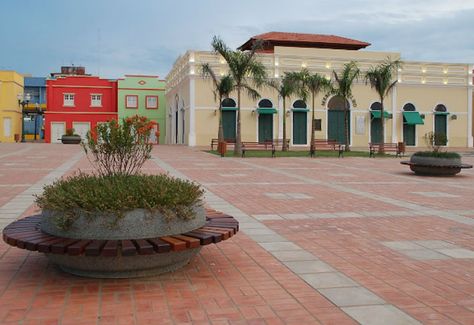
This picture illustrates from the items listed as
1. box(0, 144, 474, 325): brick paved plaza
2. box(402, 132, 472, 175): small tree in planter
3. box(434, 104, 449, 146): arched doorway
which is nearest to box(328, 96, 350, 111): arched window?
box(434, 104, 449, 146): arched doorway

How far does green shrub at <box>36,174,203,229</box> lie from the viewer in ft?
15.2

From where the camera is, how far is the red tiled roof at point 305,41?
43250mm

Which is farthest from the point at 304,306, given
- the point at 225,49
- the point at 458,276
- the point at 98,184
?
the point at 225,49

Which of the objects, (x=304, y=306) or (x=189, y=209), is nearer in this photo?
(x=304, y=306)

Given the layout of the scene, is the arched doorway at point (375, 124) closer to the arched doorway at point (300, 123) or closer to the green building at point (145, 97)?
the arched doorway at point (300, 123)

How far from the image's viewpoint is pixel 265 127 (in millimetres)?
40500

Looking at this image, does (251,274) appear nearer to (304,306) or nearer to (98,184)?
(304,306)

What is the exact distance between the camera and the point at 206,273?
5.06m

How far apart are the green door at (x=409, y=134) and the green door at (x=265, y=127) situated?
455 inches

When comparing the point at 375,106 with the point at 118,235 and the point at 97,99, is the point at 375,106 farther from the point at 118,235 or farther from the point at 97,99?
the point at 118,235

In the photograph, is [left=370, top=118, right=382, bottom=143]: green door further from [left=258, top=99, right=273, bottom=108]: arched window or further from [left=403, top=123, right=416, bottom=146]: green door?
[left=258, top=99, right=273, bottom=108]: arched window

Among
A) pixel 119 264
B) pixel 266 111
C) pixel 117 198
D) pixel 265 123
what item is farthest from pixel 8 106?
pixel 119 264

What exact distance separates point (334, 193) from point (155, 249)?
7792mm

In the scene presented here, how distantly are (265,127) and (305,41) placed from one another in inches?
349
